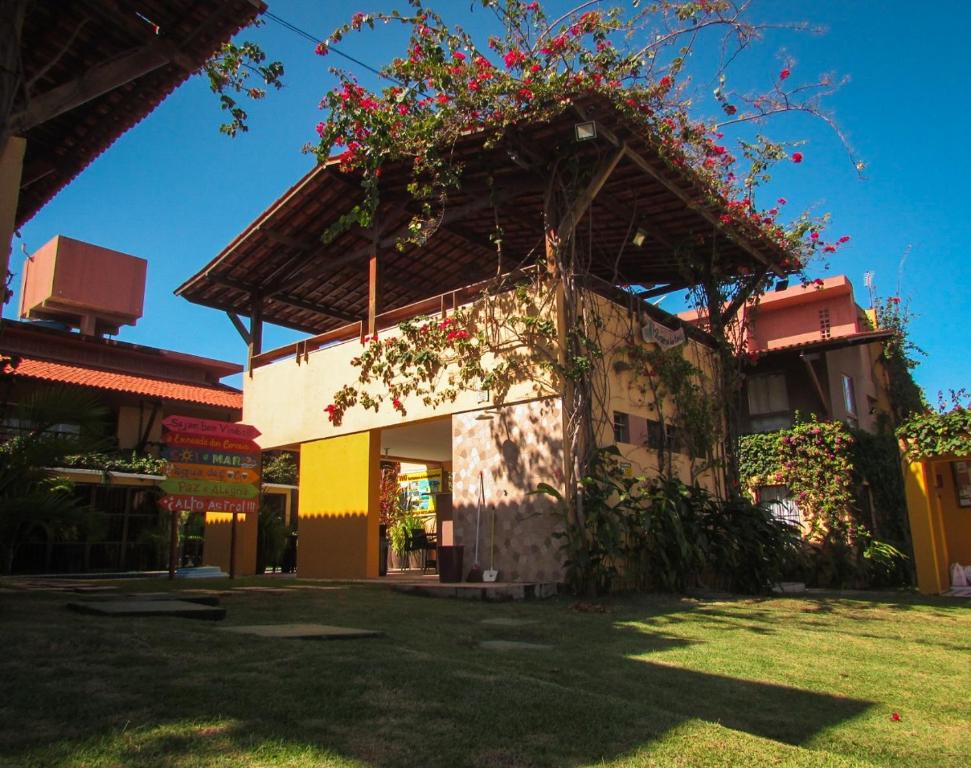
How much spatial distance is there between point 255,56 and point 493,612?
5.80 meters

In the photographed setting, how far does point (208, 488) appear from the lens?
1094cm

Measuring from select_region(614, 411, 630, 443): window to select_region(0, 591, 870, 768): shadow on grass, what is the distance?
6.21 meters

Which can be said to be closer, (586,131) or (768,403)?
(586,131)

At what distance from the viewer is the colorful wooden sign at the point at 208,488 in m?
10.5

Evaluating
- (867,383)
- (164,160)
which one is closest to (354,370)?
(164,160)

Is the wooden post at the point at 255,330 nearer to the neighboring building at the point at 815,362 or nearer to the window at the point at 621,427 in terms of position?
the window at the point at 621,427

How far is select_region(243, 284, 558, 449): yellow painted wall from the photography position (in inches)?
447

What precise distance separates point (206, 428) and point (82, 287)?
62.5 ft

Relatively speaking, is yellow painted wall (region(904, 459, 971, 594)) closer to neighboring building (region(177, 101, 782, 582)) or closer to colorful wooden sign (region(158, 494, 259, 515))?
neighboring building (region(177, 101, 782, 582))

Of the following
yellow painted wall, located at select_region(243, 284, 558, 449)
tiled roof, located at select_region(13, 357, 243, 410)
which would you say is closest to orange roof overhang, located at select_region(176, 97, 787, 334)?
yellow painted wall, located at select_region(243, 284, 558, 449)

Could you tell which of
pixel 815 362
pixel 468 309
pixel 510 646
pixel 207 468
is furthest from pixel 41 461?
pixel 815 362

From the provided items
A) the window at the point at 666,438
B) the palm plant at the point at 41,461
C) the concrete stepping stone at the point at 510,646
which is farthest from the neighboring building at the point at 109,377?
the window at the point at 666,438

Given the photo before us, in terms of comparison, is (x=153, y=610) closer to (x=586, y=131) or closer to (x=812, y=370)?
(x=586, y=131)

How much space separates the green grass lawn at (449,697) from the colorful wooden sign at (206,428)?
4.16 metres
